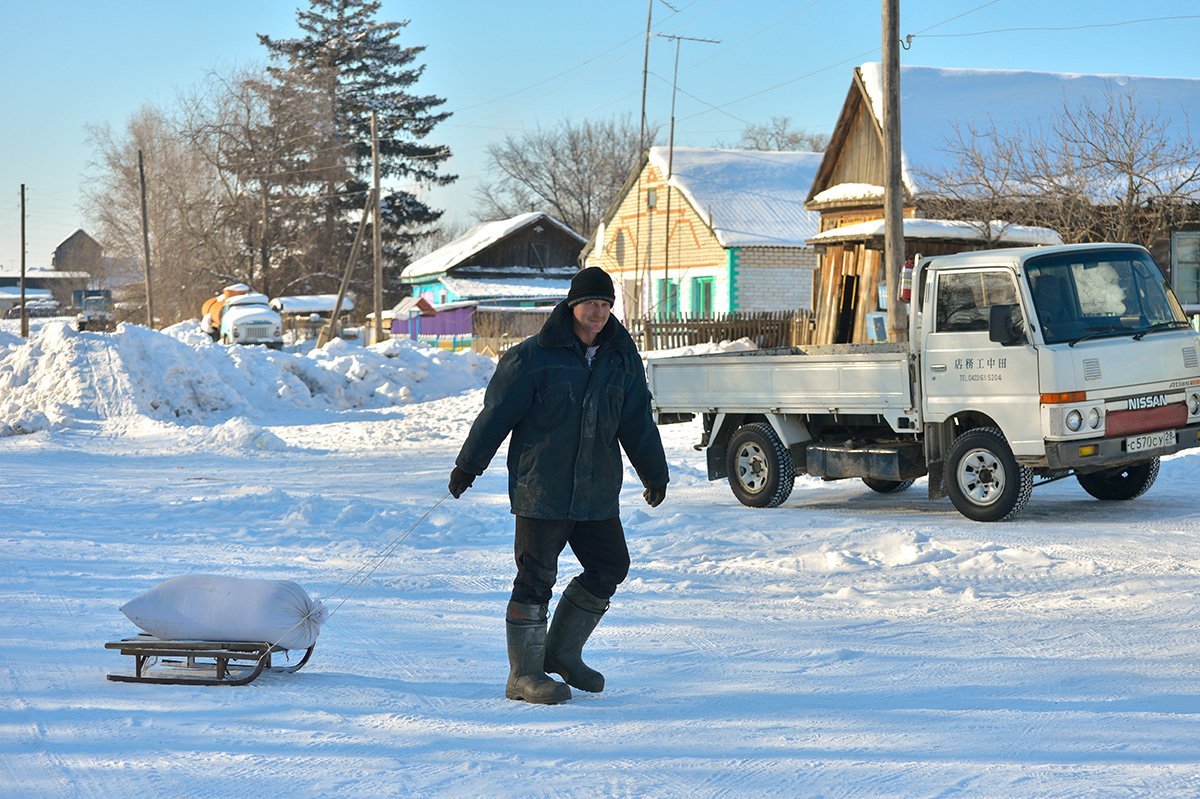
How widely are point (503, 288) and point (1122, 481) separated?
182 ft

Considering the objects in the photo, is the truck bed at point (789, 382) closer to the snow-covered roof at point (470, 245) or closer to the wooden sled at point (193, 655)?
the wooden sled at point (193, 655)

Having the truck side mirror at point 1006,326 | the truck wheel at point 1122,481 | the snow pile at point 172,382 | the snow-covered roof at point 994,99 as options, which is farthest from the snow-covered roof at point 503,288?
the truck side mirror at point 1006,326

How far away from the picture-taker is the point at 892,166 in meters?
19.1

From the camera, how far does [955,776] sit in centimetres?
489

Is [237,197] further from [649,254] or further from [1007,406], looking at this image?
[1007,406]

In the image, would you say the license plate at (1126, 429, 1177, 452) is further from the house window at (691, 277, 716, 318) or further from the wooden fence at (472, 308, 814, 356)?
the house window at (691, 277, 716, 318)

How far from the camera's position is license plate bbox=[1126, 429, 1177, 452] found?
11469 mm

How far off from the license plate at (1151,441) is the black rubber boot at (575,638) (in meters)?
6.69

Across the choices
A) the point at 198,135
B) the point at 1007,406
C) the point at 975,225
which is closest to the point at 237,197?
the point at 198,135

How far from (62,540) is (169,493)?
366 centimetres

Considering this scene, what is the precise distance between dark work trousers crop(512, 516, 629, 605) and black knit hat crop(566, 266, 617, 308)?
97 cm

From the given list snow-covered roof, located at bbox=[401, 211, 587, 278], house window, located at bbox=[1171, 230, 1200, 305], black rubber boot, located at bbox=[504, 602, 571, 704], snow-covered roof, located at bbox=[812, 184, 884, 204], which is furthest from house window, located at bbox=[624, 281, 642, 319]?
black rubber boot, located at bbox=[504, 602, 571, 704]

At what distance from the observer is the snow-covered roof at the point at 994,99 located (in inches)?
1226

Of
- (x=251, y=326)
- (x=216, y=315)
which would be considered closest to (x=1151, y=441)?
(x=251, y=326)
